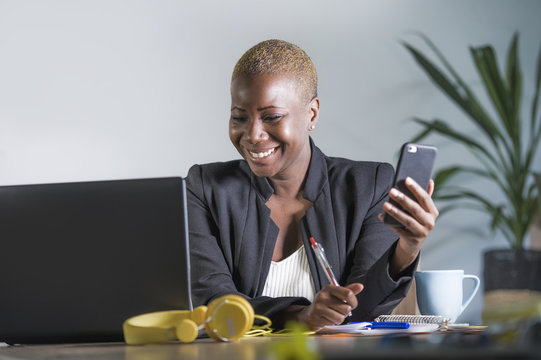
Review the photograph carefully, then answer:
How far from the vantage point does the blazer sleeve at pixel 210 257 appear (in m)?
1.31

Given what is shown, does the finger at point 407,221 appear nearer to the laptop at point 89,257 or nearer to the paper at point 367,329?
the paper at point 367,329

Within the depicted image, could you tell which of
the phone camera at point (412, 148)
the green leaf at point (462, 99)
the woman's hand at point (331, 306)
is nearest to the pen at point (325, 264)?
the woman's hand at point (331, 306)

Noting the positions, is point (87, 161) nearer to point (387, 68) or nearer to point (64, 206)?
point (387, 68)

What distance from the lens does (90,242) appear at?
997 millimetres

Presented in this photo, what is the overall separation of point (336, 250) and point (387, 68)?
1835mm

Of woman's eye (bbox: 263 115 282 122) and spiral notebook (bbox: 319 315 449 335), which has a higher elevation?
woman's eye (bbox: 263 115 282 122)

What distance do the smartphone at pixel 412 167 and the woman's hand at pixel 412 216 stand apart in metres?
0.01

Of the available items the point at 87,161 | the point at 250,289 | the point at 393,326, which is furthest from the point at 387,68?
the point at 393,326

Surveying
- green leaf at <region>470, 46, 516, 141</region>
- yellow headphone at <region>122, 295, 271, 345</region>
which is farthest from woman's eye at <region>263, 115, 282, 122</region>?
green leaf at <region>470, 46, 516, 141</region>

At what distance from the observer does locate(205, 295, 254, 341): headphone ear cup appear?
0.94 m

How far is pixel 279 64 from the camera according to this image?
1.56 meters

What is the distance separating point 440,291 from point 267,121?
557 millimetres

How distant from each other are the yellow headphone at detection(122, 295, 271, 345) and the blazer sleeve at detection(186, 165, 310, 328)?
332 millimetres

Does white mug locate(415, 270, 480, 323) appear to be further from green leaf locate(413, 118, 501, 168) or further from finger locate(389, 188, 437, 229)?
green leaf locate(413, 118, 501, 168)
